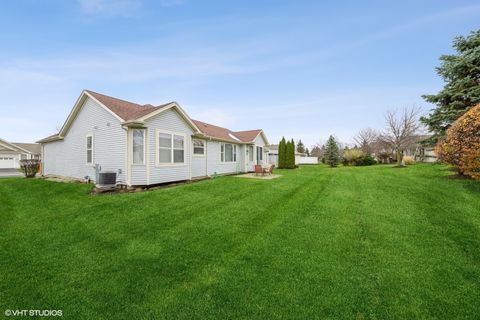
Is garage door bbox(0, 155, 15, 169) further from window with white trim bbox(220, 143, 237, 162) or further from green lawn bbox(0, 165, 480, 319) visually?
window with white trim bbox(220, 143, 237, 162)

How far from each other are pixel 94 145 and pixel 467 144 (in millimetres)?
18195

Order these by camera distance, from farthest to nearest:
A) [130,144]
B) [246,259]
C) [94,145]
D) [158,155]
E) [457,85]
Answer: [457,85], [94,145], [158,155], [130,144], [246,259]

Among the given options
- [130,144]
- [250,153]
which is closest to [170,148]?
[130,144]

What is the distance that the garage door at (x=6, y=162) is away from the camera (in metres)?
28.5

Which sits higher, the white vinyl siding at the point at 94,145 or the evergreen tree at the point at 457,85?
the evergreen tree at the point at 457,85

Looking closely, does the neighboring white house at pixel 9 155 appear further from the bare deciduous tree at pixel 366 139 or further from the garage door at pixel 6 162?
the bare deciduous tree at pixel 366 139

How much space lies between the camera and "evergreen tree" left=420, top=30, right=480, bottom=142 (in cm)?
1278

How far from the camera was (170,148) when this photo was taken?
1123 centimetres

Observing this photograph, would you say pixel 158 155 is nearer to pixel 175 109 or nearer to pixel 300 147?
pixel 175 109

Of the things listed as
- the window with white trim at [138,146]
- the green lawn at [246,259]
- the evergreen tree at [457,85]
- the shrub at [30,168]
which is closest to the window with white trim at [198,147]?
the window with white trim at [138,146]

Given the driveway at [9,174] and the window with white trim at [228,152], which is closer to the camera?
the window with white trim at [228,152]

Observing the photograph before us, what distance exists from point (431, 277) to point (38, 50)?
20.1 m

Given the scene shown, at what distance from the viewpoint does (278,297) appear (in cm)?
287

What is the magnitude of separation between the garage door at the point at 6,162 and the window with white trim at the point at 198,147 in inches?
1270
